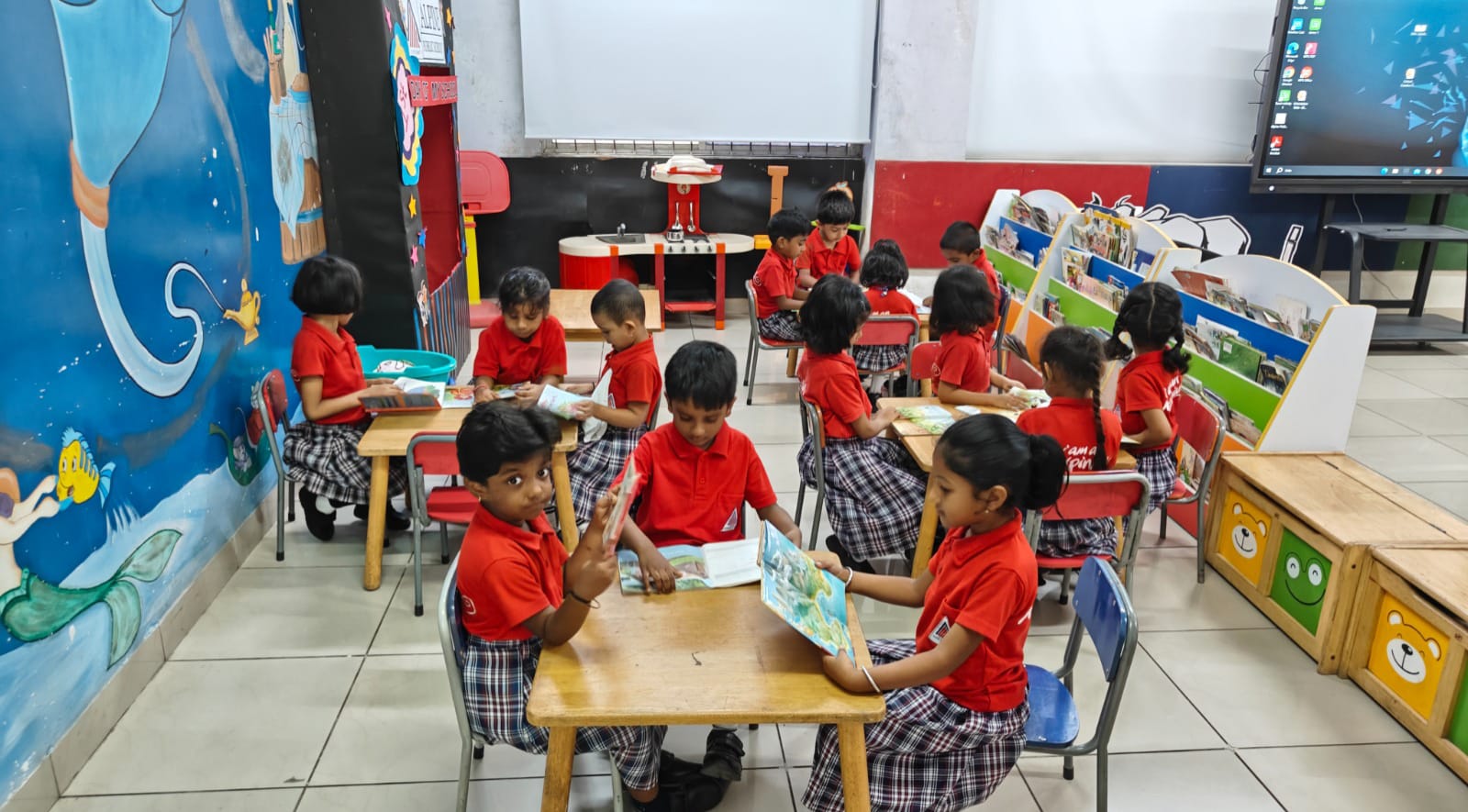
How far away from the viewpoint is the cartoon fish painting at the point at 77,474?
8.48 ft

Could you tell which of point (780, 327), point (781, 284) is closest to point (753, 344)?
point (780, 327)

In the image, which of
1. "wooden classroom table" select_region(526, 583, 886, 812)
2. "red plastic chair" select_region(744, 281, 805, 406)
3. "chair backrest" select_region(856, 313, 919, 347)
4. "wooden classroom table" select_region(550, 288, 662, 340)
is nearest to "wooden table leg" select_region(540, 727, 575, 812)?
"wooden classroom table" select_region(526, 583, 886, 812)

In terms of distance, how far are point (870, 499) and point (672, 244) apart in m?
3.98

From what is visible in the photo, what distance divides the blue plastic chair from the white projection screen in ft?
18.4

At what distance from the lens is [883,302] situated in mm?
5121

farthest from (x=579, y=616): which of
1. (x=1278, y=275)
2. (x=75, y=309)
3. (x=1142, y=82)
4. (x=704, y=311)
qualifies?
(x=1142, y=82)

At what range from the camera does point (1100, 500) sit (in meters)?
3.12

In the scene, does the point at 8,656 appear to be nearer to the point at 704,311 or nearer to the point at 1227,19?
the point at 704,311

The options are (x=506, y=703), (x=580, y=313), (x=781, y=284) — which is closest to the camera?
(x=506, y=703)

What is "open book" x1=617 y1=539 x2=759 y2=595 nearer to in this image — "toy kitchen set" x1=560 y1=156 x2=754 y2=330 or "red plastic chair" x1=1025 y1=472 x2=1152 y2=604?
"red plastic chair" x1=1025 y1=472 x2=1152 y2=604

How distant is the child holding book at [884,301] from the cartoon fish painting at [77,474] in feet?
11.0

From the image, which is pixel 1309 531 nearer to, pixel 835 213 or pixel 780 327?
pixel 780 327

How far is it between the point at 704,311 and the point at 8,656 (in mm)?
5863

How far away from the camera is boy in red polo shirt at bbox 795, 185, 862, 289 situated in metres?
5.82
